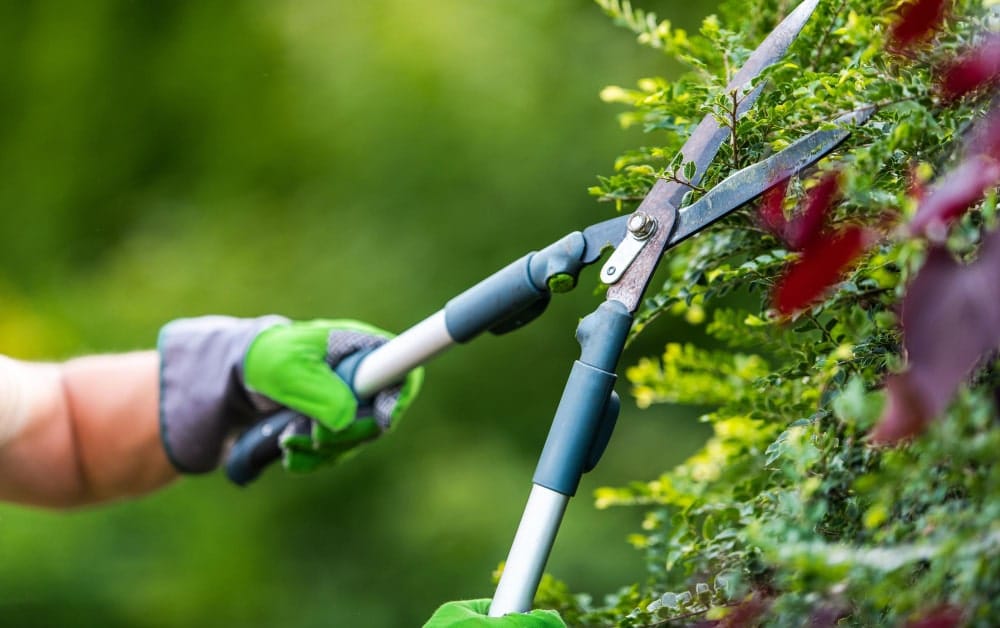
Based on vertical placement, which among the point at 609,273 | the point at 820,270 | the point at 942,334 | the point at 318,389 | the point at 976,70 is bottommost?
the point at 942,334

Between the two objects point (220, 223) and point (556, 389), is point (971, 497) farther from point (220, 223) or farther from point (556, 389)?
Answer: point (220, 223)

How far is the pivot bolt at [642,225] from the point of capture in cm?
109

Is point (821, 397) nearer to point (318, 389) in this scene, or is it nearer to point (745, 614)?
point (745, 614)

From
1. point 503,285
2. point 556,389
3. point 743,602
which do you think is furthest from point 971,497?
point 556,389

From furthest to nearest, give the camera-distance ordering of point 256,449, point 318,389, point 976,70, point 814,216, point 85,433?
point 85,433, point 256,449, point 318,389, point 814,216, point 976,70

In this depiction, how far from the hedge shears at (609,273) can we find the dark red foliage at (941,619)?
0.39 meters

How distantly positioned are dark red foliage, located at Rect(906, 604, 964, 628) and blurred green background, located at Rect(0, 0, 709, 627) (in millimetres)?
2681

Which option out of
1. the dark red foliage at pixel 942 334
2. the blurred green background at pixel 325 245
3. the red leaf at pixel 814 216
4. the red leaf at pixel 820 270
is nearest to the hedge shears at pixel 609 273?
the red leaf at pixel 814 216

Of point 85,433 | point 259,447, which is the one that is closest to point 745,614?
point 259,447

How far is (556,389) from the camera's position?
3564 mm

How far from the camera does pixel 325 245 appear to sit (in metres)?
3.76

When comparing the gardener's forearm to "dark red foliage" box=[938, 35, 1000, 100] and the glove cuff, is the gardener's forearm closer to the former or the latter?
the glove cuff

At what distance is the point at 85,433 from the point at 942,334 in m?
1.48

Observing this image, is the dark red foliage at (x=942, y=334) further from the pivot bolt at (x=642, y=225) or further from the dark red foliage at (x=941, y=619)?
the pivot bolt at (x=642, y=225)
